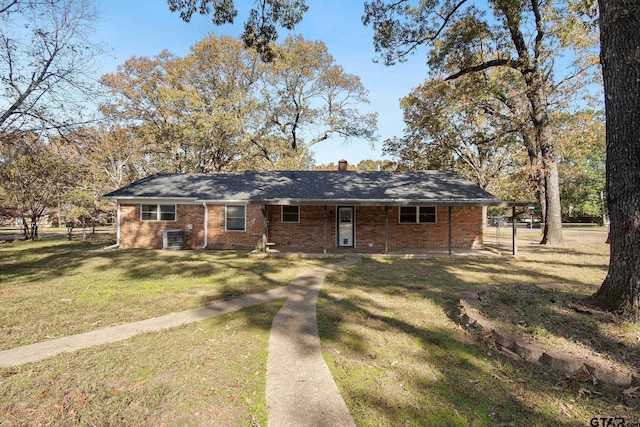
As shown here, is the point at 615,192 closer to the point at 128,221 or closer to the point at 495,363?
the point at 495,363

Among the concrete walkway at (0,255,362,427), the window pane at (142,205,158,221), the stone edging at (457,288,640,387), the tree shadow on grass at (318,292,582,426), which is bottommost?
the tree shadow on grass at (318,292,582,426)

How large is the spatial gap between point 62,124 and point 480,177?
2651cm

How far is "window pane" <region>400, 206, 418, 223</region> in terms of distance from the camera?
14398 millimetres

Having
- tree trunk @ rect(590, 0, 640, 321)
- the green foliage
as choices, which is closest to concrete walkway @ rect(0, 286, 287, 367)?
tree trunk @ rect(590, 0, 640, 321)

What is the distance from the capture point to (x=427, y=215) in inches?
566

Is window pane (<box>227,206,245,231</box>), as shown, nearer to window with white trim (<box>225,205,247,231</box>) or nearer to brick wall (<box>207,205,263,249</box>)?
window with white trim (<box>225,205,247,231</box>)

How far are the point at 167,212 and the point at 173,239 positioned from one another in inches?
57.0

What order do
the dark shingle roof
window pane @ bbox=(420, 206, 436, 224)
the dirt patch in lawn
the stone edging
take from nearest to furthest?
the stone edging, the dirt patch in lawn, the dark shingle roof, window pane @ bbox=(420, 206, 436, 224)

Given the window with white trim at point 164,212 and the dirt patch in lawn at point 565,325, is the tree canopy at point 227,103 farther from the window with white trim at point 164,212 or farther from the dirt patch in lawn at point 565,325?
the dirt patch in lawn at point 565,325

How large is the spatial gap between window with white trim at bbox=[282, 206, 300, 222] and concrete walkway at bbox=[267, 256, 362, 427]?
9.24m

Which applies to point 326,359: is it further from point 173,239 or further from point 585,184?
point 585,184

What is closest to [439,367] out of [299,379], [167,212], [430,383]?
[430,383]

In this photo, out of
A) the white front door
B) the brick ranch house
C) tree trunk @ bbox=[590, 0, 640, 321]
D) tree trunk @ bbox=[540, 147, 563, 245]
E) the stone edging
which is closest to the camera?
the stone edging

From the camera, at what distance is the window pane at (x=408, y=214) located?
1440 cm
